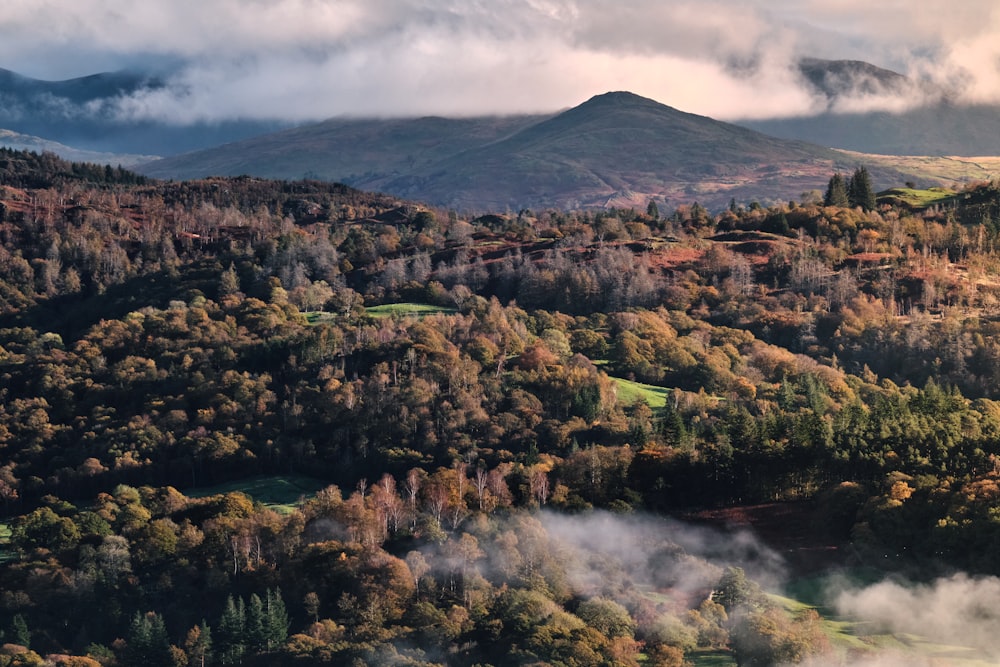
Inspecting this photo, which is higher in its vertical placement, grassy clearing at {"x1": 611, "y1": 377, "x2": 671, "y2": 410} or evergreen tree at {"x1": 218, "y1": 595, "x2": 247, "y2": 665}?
grassy clearing at {"x1": 611, "y1": 377, "x2": 671, "y2": 410}

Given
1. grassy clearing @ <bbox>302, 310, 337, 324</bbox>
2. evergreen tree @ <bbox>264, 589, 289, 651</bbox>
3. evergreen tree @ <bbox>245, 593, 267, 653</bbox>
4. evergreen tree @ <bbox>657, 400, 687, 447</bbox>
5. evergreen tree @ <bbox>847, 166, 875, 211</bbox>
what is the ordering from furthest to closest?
evergreen tree @ <bbox>847, 166, 875, 211</bbox>
grassy clearing @ <bbox>302, 310, 337, 324</bbox>
evergreen tree @ <bbox>657, 400, 687, 447</bbox>
evergreen tree @ <bbox>245, 593, 267, 653</bbox>
evergreen tree @ <bbox>264, 589, 289, 651</bbox>

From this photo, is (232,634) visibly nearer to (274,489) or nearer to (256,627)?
(256,627)

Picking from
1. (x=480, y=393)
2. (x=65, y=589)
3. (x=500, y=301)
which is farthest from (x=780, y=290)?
(x=65, y=589)

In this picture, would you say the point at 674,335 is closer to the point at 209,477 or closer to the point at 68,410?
the point at 209,477

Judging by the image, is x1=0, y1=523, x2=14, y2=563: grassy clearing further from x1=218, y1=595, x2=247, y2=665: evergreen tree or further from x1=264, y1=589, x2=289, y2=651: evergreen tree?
x1=264, y1=589, x2=289, y2=651: evergreen tree

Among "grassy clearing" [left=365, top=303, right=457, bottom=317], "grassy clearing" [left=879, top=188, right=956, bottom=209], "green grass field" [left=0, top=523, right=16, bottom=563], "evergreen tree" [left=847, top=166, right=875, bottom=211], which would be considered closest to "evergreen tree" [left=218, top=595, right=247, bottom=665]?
"green grass field" [left=0, top=523, right=16, bottom=563]

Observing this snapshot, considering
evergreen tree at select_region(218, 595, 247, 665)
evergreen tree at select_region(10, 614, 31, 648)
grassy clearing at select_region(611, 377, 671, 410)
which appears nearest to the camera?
evergreen tree at select_region(218, 595, 247, 665)

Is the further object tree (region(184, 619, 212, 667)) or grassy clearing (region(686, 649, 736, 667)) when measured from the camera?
tree (region(184, 619, 212, 667))
